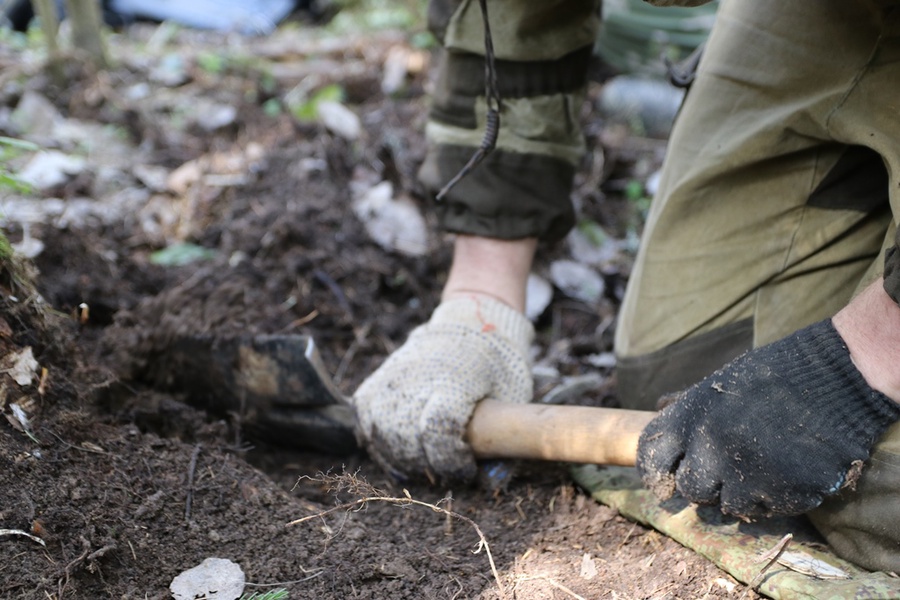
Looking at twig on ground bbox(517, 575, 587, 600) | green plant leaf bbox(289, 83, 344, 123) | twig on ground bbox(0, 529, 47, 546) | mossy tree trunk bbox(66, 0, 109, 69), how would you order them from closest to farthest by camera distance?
twig on ground bbox(0, 529, 47, 546) < twig on ground bbox(517, 575, 587, 600) < green plant leaf bbox(289, 83, 344, 123) < mossy tree trunk bbox(66, 0, 109, 69)

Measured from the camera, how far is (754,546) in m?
1.48

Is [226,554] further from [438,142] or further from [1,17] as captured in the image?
[1,17]

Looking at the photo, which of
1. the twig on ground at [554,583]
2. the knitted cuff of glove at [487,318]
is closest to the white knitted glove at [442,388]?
the knitted cuff of glove at [487,318]

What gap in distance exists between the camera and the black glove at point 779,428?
4.60 feet

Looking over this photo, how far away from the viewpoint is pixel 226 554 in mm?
1411

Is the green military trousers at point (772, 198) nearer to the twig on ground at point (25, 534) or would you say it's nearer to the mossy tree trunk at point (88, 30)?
the twig on ground at point (25, 534)

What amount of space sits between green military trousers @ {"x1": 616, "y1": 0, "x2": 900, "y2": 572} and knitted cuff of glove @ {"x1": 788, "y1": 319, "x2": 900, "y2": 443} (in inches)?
3.9

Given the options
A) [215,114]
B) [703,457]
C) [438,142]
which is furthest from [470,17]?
[215,114]

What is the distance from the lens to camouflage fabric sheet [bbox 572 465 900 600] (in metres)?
1.33

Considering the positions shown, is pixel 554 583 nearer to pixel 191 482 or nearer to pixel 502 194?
pixel 191 482

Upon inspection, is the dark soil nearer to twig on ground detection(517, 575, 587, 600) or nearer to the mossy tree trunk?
twig on ground detection(517, 575, 587, 600)

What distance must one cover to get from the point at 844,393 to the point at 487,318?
953 mm

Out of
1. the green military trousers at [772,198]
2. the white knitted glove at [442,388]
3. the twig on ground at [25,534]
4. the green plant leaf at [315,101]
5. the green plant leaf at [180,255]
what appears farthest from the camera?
the green plant leaf at [315,101]

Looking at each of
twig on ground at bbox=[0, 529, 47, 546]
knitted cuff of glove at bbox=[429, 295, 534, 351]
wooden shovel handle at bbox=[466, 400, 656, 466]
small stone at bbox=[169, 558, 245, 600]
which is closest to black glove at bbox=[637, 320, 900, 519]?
wooden shovel handle at bbox=[466, 400, 656, 466]
